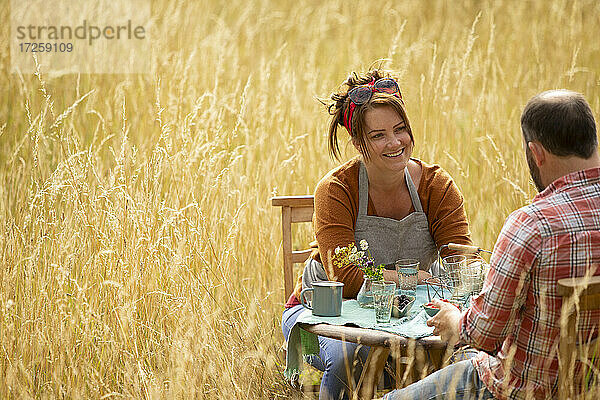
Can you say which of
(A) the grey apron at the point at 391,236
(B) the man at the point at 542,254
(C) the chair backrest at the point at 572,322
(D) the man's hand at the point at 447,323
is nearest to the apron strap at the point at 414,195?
(A) the grey apron at the point at 391,236

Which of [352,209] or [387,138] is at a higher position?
[387,138]

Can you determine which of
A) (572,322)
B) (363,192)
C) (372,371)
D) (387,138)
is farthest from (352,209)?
(572,322)

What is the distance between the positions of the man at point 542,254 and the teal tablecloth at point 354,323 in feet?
0.96

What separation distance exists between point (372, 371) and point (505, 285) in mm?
714

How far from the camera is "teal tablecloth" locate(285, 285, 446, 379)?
2.16 meters

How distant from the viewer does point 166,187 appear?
388cm

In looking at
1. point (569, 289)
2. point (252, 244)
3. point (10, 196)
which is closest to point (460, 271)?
point (569, 289)

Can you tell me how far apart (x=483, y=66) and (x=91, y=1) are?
3156mm

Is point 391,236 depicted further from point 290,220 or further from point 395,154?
point 290,220

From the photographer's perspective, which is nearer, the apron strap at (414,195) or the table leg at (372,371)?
the table leg at (372,371)

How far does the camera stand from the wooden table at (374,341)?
208 centimetres

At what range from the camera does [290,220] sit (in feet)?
10.4

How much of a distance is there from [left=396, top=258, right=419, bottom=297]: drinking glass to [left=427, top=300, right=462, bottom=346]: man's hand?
388 millimetres

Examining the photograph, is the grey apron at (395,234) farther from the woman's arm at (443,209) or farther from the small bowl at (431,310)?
the small bowl at (431,310)
